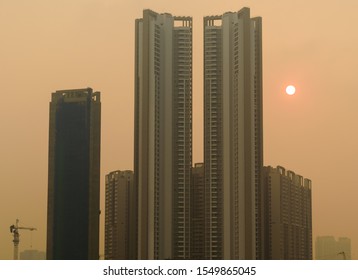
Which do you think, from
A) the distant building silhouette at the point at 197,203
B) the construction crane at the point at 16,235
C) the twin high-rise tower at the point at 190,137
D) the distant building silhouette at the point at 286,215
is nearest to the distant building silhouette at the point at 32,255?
the construction crane at the point at 16,235

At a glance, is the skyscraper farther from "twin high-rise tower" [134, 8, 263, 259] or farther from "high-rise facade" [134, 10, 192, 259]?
"high-rise facade" [134, 10, 192, 259]

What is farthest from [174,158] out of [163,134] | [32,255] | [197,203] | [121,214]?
[32,255]

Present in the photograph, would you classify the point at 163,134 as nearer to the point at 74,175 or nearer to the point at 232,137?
the point at 232,137

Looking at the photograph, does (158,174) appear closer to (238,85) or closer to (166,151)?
(166,151)

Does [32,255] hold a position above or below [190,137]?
below

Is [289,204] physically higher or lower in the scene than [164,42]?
lower
